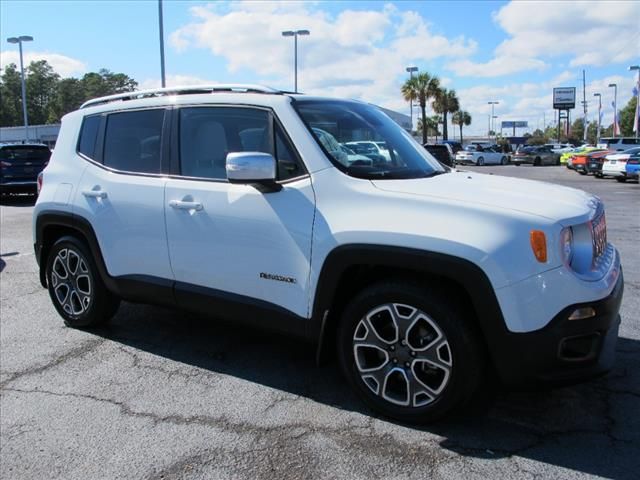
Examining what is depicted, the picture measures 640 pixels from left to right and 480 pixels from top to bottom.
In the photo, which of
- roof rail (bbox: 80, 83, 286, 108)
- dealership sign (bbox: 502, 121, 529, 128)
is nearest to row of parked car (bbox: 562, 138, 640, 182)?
roof rail (bbox: 80, 83, 286, 108)

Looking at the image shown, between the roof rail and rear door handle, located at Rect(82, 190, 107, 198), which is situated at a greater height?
the roof rail

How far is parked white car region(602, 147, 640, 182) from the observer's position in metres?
22.8

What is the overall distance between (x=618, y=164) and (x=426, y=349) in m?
23.3

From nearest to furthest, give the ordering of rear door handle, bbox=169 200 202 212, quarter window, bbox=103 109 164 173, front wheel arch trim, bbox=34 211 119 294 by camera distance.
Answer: rear door handle, bbox=169 200 202 212, quarter window, bbox=103 109 164 173, front wheel arch trim, bbox=34 211 119 294

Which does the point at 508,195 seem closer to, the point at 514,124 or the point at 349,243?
the point at 349,243

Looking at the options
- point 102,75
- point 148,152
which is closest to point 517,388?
point 148,152

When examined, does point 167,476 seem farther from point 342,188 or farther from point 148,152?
point 148,152

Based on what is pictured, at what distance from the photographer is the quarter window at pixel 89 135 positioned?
4664mm

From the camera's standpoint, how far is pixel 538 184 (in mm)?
3842

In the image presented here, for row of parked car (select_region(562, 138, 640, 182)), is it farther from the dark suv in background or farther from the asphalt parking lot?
the dark suv in background

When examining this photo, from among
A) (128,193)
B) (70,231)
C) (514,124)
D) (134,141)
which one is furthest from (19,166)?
(514,124)

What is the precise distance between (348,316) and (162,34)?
2241cm

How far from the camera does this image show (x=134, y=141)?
4387 millimetres

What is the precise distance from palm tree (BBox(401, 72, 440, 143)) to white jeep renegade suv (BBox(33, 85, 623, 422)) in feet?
182
